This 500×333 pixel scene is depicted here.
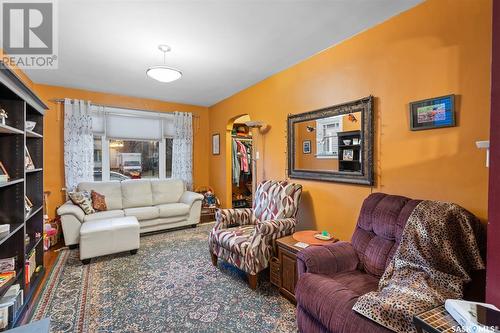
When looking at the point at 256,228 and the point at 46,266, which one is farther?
the point at 46,266

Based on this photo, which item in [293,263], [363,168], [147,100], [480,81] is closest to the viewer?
[480,81]

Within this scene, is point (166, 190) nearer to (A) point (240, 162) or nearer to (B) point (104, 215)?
(B) point (104, 215)

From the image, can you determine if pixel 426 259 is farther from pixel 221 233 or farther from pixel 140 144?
pixel 140 144

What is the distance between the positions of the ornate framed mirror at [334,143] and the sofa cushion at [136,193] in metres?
2.78

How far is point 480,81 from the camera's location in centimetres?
157

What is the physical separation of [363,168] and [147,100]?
423cm

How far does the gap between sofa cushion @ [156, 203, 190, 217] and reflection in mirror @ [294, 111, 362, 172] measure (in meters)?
2.29

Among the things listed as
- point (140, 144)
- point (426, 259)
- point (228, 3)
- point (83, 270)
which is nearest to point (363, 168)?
point (426, 259)

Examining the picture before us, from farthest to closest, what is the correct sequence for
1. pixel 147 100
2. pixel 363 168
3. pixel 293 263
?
pixel 147 100
pixel 363 168
pixel 293 263

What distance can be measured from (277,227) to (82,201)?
2998 mm

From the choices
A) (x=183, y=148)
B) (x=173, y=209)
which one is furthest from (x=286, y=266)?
(x=183, y=148)

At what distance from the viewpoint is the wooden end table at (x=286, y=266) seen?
209cm

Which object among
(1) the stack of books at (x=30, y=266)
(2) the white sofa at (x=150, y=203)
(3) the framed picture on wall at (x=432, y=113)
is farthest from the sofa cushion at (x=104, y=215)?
(3) the framed picture on wall at (x=432, y=113)

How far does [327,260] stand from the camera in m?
1.78
